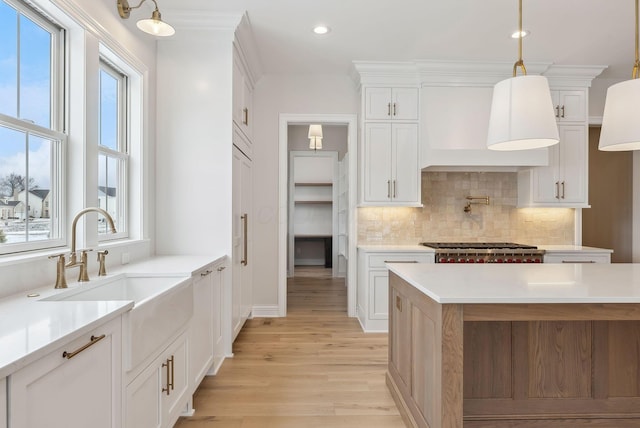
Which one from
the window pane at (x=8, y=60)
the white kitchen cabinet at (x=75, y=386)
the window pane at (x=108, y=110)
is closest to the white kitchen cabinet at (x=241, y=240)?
the window pane at (x=108, y=110)

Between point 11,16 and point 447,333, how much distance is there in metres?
2.48

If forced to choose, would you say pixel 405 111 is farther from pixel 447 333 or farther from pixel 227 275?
pixel 447 333

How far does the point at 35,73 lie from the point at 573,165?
15.6 feet

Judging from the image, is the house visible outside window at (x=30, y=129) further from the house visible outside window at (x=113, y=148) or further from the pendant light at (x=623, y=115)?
the pendant light at (x=623, y=115)

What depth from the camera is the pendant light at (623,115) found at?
75.0 inches

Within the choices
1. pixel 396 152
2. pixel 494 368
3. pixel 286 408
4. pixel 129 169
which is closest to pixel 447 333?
pixel 494 368

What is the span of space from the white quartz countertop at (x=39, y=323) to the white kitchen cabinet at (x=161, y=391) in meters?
0.38

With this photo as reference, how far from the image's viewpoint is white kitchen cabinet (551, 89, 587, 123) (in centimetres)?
418

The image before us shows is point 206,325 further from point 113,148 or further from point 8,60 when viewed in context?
point 8,60

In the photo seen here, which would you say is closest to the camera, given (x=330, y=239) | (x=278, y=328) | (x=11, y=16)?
(x=11, y=16)

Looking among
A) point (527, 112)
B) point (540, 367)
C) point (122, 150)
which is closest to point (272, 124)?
point (122, 150)

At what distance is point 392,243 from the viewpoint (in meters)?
4.41

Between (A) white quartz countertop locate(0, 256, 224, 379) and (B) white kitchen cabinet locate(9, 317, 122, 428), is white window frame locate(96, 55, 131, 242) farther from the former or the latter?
(B) white kitchen cabinet locate(9, 317, 122, 428)

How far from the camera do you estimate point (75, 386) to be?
44.2 inches
